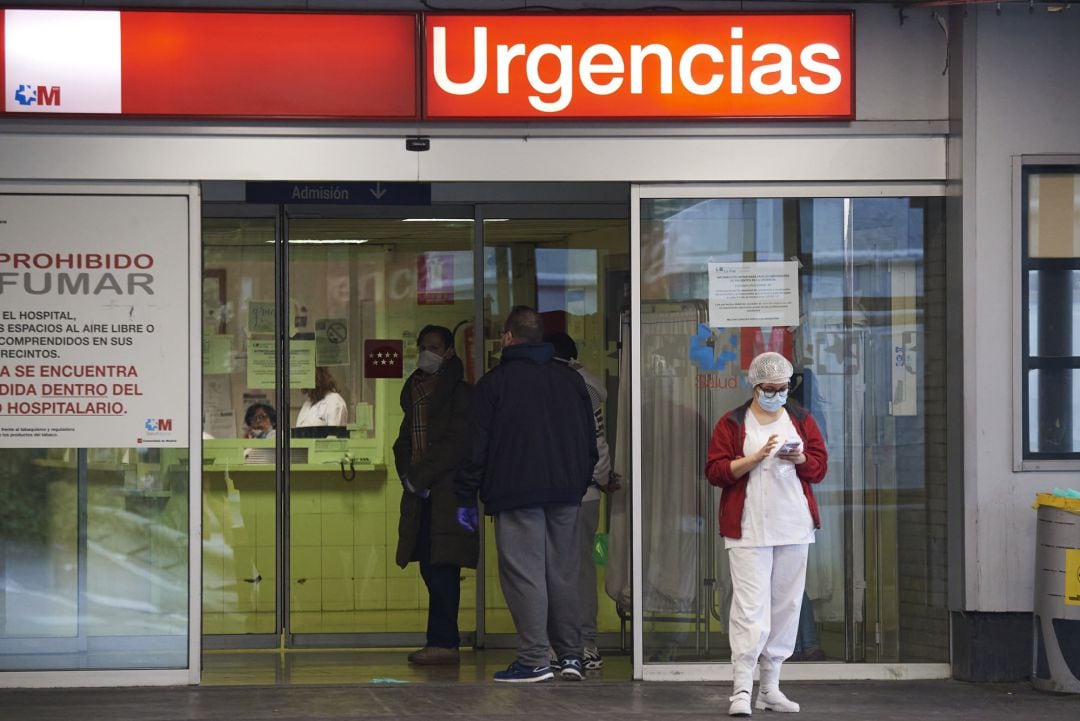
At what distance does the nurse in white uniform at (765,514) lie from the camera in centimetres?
793

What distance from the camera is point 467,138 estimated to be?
29.6ft

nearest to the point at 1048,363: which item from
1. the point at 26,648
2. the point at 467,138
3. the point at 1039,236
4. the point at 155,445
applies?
the point at 1039,236

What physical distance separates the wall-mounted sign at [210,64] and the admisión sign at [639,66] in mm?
306

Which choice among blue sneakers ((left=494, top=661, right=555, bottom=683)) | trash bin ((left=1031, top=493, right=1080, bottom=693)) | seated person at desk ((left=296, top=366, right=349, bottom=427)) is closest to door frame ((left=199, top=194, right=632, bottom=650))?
seated person at desk ((left=296, top=366, right=349, bottom=427))

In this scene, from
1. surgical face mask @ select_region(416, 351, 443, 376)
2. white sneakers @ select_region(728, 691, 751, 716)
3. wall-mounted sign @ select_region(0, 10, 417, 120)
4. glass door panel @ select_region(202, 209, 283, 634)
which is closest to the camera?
white sneakers @ select_region(728, 691, 751, 716)

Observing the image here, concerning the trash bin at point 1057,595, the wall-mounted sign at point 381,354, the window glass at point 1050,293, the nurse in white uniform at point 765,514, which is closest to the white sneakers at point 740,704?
the nurse in white uniform at point 765,514

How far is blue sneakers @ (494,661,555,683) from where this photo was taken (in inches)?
358

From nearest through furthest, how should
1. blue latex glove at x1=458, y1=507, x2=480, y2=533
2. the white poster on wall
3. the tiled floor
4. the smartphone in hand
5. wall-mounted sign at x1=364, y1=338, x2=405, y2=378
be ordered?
1. the smartphone in hand
2. the white poster on wall
3. blue latex glove at x1=458, y1=507, x2=480, y2=533
4. the tiled floor
5. wall-mounted sign at x1=364, y1=338, x2=405, y2=378

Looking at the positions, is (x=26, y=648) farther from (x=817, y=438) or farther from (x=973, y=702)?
(x=973, y=702)

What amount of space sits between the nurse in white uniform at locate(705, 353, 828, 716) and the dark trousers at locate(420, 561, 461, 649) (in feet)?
8.21

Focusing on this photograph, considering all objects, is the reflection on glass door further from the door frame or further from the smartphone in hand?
the door frame

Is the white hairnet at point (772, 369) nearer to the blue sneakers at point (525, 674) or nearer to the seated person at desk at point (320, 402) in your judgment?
the blue sneakers at point (525, 674)

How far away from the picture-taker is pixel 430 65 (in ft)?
29.2

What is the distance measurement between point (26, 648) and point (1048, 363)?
572 centimetres
